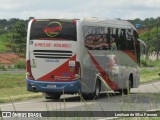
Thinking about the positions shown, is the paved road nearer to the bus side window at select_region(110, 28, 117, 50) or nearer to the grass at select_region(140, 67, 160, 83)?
the bus side window at select_region(110, 28, 117, 50)

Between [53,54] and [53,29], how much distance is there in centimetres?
96

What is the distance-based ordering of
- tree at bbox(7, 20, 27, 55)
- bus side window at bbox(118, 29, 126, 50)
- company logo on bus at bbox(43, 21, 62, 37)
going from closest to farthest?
company logo on bus at bbox(43, 21, 62, 37), bus side window at bbox(118, 29, 126, 50), tree at bbox(7, 20, 27, 55)

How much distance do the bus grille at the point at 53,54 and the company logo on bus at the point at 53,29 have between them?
66cm

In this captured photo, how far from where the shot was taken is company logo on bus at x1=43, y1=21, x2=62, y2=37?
20125 mm

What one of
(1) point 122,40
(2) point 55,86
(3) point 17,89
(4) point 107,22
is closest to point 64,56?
(2) point 55,86

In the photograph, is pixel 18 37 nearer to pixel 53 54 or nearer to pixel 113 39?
pixel 113 39

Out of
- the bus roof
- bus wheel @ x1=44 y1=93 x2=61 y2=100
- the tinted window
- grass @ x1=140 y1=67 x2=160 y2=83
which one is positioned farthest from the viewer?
grass @ x1=140 y1=67 x2=160 y2=83

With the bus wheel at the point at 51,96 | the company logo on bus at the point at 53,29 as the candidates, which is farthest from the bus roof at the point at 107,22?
the bus wheel at the point at 51,96

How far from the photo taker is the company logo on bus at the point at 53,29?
20.1 m

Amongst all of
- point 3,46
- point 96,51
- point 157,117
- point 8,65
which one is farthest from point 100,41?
point 3,46

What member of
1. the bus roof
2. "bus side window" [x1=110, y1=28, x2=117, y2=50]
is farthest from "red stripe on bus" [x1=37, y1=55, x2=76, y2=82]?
"bus side window" [x1=110, y1=28, x2=117, y2=50]

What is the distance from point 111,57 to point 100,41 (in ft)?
4.89

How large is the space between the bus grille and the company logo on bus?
66 cm

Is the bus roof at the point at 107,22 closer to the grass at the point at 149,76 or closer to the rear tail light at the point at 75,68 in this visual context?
the rear tail light at the point at 75,68
